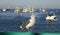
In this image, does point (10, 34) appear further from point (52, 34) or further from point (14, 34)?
point (52, 34)

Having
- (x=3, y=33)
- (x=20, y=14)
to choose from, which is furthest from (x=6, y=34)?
(x=20, y=14)

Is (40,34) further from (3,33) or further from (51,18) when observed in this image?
(51,18)

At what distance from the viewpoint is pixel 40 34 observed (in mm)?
538

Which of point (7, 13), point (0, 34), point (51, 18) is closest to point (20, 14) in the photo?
point (7, 13)

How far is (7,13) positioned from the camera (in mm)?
15281

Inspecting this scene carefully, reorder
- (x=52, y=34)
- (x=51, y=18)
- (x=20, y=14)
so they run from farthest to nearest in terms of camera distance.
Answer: (x=20, y=14)
(x=51, y=18)
(x=52, y=34)

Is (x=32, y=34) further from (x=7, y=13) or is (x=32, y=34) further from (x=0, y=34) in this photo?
(x=7, y=13)

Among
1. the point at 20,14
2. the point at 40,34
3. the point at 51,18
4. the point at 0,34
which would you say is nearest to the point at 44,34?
the point at 40,34

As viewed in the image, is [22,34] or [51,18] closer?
[22,34]

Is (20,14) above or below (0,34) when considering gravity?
below

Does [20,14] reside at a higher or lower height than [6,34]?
lower

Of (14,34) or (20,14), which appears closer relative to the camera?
(14,34)

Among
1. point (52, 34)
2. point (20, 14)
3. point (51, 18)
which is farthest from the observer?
point (20, 14)

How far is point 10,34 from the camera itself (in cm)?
55
